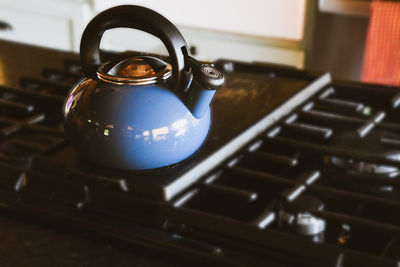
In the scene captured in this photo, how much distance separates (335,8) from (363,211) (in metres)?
1.28

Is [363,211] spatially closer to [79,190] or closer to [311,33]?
[79,190]

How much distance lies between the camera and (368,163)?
2.38ft

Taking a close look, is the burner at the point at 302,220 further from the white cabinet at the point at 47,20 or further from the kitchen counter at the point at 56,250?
the white cabinet at the point at 47,20

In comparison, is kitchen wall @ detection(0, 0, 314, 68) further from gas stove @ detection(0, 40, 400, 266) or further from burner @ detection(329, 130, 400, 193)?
burner @ detection(329, 130, 400, 193)

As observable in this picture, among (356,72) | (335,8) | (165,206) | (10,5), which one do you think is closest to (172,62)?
(165,206)

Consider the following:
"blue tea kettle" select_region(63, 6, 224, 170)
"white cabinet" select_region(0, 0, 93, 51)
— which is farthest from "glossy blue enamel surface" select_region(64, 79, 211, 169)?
"white cabinet" select_region(0, 0, 93, 51)

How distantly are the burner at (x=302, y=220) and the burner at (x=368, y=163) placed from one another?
0.11 metres

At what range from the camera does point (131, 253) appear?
0.61m

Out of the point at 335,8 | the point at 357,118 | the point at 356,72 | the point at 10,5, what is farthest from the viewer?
the point at 10,5

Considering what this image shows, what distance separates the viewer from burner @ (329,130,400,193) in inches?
28.3

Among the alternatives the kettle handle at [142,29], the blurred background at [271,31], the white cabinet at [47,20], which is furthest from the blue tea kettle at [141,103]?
the white cabinet at [47,20]

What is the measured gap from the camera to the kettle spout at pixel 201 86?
665 mm

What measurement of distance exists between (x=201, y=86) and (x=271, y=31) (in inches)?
54.7

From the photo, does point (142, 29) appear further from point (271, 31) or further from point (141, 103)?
point (271, 31)
